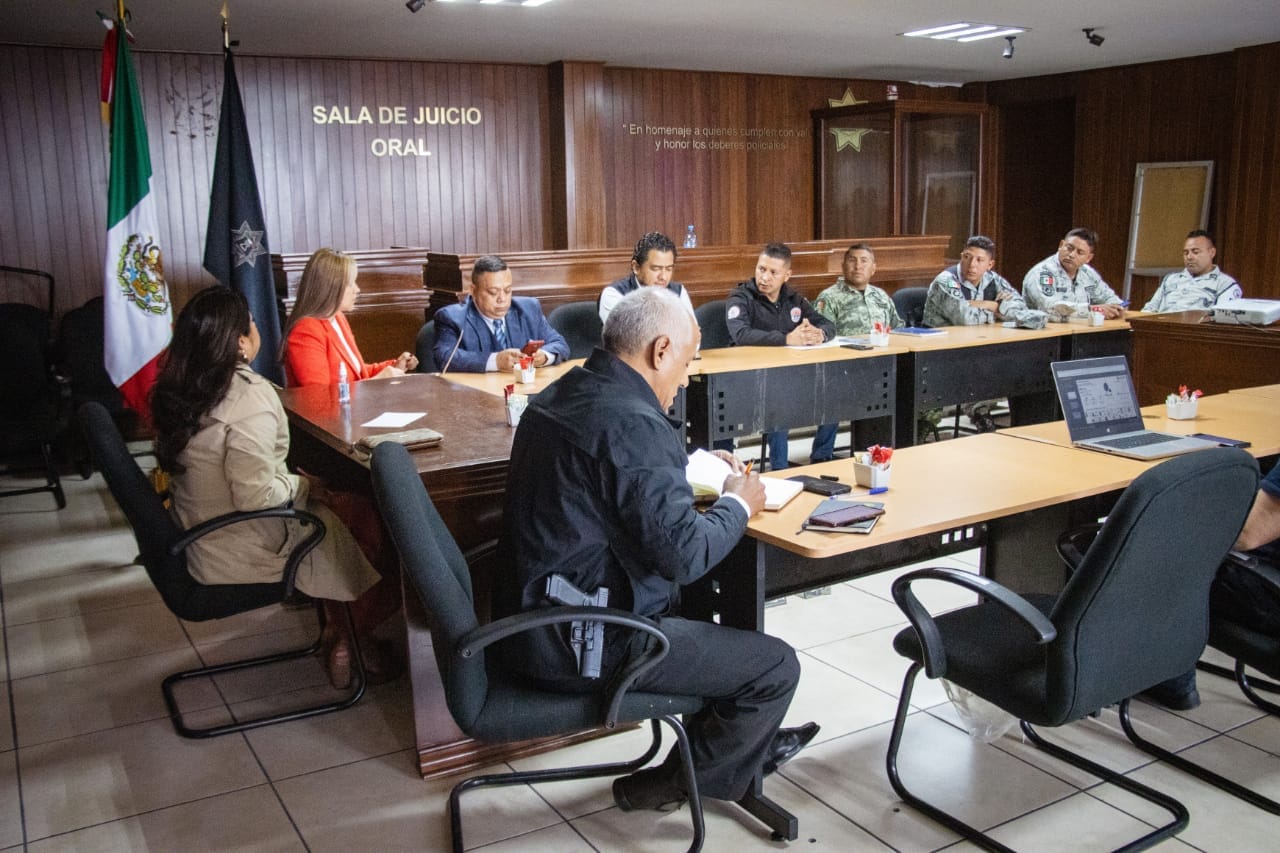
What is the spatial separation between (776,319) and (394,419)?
2.78 m

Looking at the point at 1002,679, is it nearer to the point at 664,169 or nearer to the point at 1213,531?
the point at 1213,531

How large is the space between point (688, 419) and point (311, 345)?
66.8 inches

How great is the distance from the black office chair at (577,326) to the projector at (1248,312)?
2.91 metres

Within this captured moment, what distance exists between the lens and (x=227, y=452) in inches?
116

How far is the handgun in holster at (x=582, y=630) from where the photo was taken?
2.16m

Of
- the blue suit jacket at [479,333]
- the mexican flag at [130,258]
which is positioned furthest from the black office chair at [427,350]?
the mexican flag at [130,258]

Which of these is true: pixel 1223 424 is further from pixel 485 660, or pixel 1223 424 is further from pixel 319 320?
pixel 319 320

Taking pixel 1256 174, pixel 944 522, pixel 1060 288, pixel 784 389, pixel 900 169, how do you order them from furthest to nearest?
pixel 900 169, pixel 1256 174, pixel 1060 288, pixel 784 389, pixel 944 522

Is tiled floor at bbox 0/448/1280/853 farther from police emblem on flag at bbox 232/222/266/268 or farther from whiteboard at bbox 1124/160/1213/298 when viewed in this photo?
whiteboard at bbox 1124/160/1213/298

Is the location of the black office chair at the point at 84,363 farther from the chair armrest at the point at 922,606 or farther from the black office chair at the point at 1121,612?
the black office chair at the point at 1121,612

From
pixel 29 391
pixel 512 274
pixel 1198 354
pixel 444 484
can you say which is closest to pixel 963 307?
pixel 1198 354

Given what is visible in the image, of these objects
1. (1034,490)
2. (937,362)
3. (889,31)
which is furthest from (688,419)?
(889,31)

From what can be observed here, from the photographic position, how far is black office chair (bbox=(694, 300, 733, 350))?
579 centimetres

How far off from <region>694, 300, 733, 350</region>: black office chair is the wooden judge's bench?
1234 millimetres
